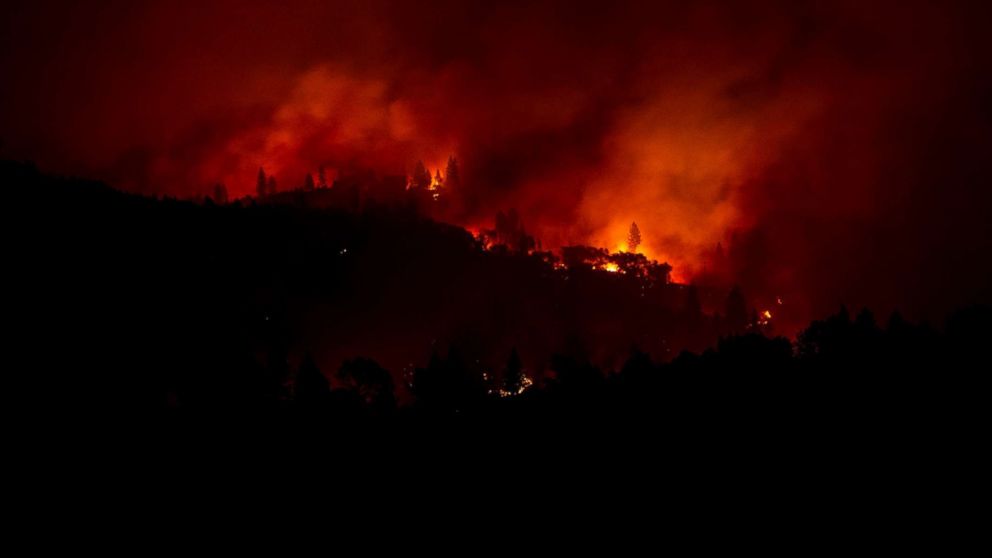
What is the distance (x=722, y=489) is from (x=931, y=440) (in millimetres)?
20233

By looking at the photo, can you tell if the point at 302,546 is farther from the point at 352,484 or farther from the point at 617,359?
the point at 617,359

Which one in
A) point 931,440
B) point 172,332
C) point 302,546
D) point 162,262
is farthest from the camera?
point 162,262

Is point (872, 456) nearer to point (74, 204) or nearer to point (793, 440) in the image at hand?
point (793, 440)

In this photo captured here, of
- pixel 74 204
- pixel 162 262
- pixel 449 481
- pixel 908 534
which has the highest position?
pixel 74 204

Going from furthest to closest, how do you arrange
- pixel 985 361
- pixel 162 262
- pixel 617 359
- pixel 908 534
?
pixel 617 359 → pixel 162 262 → pixel 985 361 → pixel 908 534

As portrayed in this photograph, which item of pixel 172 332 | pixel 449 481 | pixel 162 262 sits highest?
pixel 162 262

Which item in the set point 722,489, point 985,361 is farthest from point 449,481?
point 985,361

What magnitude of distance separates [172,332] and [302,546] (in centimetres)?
7958

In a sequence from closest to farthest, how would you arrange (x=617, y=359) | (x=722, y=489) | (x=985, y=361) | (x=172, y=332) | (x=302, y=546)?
(x=302, y=546) → (x=722, y=489) → (x=985, y=361) → (x=172, y=332) → (x=617, y=359)

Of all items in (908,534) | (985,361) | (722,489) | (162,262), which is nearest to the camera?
(908,534)

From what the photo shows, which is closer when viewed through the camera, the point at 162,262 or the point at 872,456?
the point at 872,456

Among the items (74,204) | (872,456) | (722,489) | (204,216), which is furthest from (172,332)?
(872,456)

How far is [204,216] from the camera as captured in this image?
7283 inches

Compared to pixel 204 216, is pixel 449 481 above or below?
below
